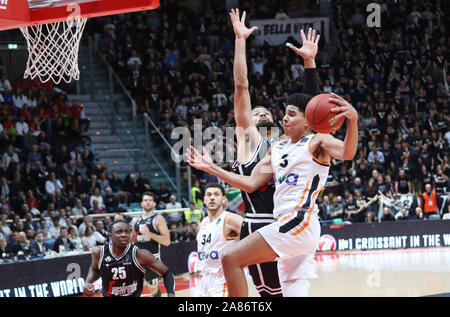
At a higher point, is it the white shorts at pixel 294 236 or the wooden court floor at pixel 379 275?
the white shorts at pixel 294 236

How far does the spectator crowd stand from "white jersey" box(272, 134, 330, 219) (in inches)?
293

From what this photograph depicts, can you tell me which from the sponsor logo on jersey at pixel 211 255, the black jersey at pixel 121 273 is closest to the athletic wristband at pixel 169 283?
the black jersey at pixel 121 273

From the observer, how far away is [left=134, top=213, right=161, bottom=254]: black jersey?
31.4ft

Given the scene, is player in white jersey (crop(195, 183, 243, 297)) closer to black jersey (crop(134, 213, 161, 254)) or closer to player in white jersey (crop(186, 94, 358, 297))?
player in white jersey (crop(186, 94, 358, 297))

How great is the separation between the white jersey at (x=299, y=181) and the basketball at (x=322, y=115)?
11.4 inches

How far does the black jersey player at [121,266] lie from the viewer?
21.2 feet

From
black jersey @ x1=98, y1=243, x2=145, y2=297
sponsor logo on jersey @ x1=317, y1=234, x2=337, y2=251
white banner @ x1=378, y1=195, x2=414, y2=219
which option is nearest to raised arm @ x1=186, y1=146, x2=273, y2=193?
black jersey @ x1=98, y1=243, x2=145, y2=297

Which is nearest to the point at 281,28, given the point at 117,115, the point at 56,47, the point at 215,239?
the point at 117,115

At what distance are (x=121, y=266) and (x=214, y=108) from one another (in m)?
11.6

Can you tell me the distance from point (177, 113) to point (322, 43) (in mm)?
5955

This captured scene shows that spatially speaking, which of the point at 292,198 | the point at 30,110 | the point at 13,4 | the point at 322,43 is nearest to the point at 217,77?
the point at 322,43

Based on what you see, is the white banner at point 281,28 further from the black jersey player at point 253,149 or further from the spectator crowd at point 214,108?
the black jersey player at point 253,149

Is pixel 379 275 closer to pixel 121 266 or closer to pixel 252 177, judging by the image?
pixel 121 266

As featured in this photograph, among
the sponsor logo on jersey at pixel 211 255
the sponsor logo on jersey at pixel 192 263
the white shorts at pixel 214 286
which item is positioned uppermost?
the sponsor logo on jersey at pixel 211 255
